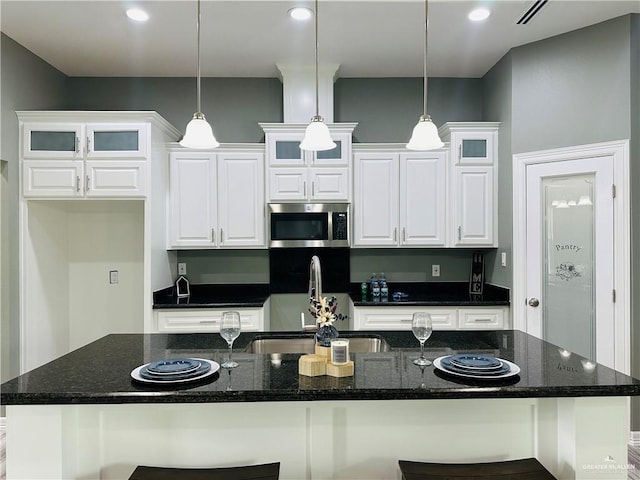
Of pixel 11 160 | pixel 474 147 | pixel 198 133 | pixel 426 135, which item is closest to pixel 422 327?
pixel 426 135

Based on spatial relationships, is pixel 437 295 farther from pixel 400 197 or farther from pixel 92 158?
pixel 92 158

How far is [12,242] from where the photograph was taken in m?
3.15

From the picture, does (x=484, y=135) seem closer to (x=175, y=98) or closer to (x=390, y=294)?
(x=390, y=294)

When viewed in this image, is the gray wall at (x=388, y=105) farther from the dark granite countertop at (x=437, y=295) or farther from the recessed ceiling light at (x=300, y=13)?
the dark granite countertop at (x=437, y=295)

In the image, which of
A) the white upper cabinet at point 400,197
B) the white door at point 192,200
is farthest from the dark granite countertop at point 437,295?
the white door at point 192,200

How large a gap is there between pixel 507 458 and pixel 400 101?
10.5ft

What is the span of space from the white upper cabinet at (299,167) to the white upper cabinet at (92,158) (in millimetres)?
982

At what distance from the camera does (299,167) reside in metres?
3.52

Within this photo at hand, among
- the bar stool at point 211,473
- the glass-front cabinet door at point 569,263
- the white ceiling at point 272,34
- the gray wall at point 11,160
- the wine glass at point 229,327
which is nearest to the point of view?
the bar stool at point 211,473

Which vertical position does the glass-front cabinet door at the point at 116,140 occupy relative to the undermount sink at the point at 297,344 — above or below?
above

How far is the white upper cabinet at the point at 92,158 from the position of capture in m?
3.22

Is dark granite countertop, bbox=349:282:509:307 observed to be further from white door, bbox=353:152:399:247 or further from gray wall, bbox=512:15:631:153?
gray wall, bbox=512:15:631:153

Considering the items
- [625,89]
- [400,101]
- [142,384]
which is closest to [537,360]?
[142,384]

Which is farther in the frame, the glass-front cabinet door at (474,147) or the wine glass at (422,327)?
the glass-front cabinet door at (474,147)
